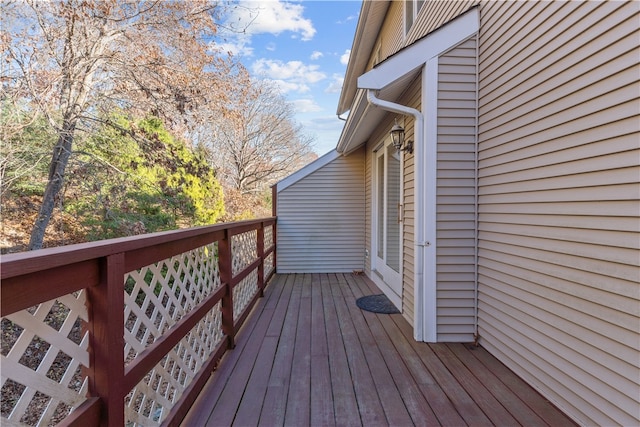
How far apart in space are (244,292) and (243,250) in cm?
47

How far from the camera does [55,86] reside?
4676 millimetres

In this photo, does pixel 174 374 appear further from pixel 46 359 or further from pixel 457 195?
pixel 457 195

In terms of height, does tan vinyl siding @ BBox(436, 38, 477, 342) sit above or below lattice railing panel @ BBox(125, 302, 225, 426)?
above

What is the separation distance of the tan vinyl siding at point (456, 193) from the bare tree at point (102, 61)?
4390 millimetres

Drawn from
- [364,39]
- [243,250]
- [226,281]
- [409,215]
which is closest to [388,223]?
[409,215]

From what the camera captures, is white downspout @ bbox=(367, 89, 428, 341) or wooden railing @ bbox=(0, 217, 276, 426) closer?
wooden railing @ bbox=(0, 217, 276, 426)

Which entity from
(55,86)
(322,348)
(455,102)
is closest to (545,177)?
(455,102)

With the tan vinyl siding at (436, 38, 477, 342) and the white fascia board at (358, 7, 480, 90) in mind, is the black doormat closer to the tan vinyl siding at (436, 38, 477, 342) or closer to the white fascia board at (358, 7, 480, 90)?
the tan vinyl siding at (436, 38, 477, 342)

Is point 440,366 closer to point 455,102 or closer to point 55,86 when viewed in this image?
point 455,102

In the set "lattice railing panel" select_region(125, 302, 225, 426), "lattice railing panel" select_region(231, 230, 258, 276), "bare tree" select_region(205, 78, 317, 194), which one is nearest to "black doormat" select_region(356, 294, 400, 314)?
"lattice railing panel" select_region(231, 230, 258, 276)

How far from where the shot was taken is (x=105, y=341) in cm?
119

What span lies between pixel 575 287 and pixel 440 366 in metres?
1.07

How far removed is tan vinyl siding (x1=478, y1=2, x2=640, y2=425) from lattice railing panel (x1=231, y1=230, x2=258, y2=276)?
231cm

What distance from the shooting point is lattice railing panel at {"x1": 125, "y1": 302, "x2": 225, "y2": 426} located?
4.93 feet
